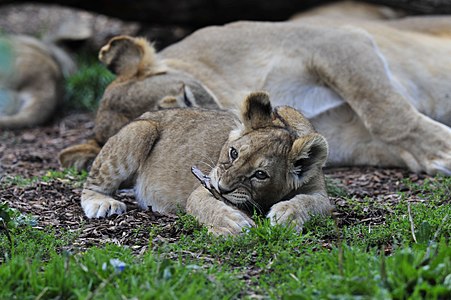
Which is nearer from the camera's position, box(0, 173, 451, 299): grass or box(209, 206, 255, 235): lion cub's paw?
box(0, 173, 451, 299): grass

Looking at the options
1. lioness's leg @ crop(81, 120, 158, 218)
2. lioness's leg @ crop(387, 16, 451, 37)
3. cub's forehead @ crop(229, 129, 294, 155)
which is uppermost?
cub's forehead @ crop(229, 129, 294, 155)

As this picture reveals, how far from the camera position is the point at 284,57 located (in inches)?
287

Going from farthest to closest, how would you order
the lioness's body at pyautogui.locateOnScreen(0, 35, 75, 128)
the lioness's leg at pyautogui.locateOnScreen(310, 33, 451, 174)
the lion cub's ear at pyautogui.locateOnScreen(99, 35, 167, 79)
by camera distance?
1. the lioness's body at pyautogui.locateOnScreen(0, 35, 75, 128)
2. the lion cub's ear at pyautogui.locateOnScreen(99, 35, 167, 79)
3. the lioness's leg at pyautogui.locateOnScreen(310, 33, 451, 174)

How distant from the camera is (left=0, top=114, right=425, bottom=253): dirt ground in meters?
4.82

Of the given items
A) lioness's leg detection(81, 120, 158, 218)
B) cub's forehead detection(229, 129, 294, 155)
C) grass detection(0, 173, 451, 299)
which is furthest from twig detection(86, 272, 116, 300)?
lioness's leg detection(81, 120, 158, 218)

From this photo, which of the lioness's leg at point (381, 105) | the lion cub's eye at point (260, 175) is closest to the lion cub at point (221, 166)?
the lion cub's eye at point (260, 175)

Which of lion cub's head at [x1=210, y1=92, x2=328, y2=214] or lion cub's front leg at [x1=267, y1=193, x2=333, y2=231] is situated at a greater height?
lion cub's head at [x1=210, y1=92, x2=328, y2=214]

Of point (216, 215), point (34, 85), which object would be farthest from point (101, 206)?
point (34, 85)

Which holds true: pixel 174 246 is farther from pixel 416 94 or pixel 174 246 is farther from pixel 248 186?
pixel 416 94

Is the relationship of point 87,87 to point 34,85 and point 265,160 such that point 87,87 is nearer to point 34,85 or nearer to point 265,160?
point 34,85

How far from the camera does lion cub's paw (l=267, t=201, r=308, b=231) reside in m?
4.50

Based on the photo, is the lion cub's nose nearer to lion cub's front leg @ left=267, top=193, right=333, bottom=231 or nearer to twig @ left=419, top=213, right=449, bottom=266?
lion cub's front leg @ left=267, top=193, right=333, bottom=231

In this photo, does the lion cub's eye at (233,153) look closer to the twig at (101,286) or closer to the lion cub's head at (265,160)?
the lion cub's head at (265,160)

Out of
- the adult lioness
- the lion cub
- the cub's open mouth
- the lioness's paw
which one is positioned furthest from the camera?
the adult lioness
